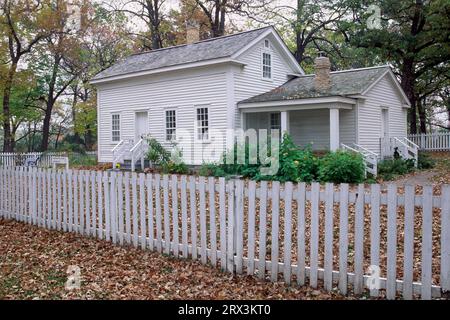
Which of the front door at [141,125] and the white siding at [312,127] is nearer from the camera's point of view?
the white siding at [312,127]

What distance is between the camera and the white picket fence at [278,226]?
4086 mm

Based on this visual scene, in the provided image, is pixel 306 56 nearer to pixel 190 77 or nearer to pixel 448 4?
pixel 448 4

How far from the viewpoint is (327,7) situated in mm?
28656

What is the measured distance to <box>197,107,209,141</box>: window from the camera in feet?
61.3

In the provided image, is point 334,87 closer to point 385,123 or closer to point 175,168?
point 385,123

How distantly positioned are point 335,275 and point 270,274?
2.57 feet

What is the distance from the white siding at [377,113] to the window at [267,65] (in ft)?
15.5

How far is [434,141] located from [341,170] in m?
18.8

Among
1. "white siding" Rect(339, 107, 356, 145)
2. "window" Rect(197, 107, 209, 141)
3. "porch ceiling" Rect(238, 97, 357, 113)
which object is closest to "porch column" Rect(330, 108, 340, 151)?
"porch ceiling" Rect(238, 97, 357, 113)

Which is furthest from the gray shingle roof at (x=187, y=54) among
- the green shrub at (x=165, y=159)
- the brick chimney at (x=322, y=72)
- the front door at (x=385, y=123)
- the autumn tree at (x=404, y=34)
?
the autumn tree at (x=404, y=34)

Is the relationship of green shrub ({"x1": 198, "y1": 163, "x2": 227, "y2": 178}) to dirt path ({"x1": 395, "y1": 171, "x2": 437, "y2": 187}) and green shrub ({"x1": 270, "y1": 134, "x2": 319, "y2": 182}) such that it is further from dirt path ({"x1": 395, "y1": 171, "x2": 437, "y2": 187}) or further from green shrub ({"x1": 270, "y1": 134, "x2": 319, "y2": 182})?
dirt path ({"x1": 395, "y1": 171, "x2": 437, "y2": 187})

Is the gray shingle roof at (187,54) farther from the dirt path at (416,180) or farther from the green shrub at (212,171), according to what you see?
the dirt path at (416,180)

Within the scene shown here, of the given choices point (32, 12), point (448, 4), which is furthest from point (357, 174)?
point (32, 12)

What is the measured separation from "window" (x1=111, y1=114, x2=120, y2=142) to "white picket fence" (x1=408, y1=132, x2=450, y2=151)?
1989 cm
